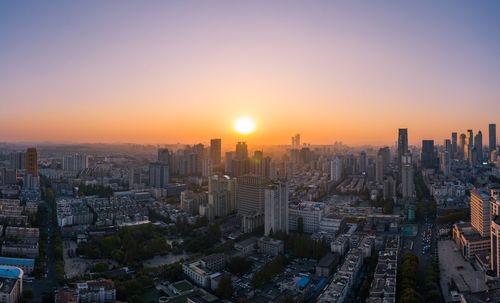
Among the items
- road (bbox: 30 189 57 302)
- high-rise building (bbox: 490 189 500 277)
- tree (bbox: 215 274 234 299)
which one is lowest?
road (bbox: 30 189 57 302)

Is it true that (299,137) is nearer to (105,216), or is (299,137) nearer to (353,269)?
(105,216)

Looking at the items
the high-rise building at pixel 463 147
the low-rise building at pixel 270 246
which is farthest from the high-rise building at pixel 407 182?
the high-rise building at pixel 463 147

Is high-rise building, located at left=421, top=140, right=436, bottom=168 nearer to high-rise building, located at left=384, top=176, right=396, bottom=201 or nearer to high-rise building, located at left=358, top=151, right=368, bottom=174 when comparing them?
high-rise building, located at left=358, top=151, right=368, bottom=174

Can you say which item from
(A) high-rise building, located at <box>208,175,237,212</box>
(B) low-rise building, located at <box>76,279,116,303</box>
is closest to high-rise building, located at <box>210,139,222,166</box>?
(A) high-rise building, located at <box>208,175,237,212</box>

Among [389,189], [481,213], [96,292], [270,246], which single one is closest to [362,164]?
[389,189]

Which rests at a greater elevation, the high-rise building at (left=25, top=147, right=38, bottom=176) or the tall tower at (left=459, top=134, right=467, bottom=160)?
the tall tower at (left=459, top=134, right=467, bottom=160)

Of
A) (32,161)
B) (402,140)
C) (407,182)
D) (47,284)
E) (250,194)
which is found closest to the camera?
(47,284)

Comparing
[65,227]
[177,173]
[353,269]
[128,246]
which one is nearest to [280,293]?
[353,269]

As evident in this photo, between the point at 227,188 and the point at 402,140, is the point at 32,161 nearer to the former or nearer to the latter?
the point at 227,188
